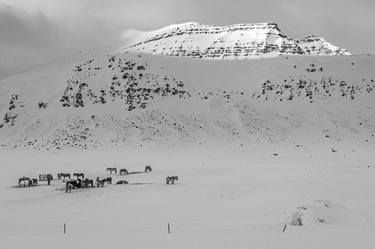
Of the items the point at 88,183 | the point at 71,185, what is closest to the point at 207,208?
the point at 71,185

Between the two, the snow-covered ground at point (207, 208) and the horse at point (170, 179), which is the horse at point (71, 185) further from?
the horse at point (170, 179)

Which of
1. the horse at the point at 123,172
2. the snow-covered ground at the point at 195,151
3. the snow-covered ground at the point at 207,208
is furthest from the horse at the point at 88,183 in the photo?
the horse at the point at 123,172

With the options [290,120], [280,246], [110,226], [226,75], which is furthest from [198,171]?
[226,75]

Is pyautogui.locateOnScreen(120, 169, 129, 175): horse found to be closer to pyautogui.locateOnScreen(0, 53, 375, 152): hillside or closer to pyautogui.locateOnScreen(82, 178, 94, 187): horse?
pyautogui.locateOnScreen(82, 178, 94, 187): horse

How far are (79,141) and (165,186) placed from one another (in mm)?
39719

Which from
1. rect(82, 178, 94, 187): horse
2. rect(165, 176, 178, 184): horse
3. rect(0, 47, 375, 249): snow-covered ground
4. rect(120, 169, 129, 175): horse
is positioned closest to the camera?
rect(0, 47, 375, 249): snow-covered ground

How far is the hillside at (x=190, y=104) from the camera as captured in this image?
77.1m

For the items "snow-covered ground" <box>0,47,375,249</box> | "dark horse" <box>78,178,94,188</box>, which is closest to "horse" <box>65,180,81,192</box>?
"dark horse" <box>78,178,94,188</box>

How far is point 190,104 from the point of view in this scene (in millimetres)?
88375

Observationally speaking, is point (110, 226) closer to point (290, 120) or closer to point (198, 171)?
point (198, 171)

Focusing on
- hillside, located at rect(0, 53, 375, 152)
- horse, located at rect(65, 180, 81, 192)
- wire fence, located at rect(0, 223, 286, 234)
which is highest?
hillside, located at rect(0, 53, 375, 152)

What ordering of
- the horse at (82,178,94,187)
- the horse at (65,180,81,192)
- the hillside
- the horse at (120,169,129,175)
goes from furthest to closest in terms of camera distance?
the hillside
the horse at (120,169,129,175)
the horse at (82,178,94,187)
the horse at (65,180,81,192)

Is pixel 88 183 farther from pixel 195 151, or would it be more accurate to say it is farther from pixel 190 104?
pixel 190 104

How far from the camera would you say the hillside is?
77.1 metres
